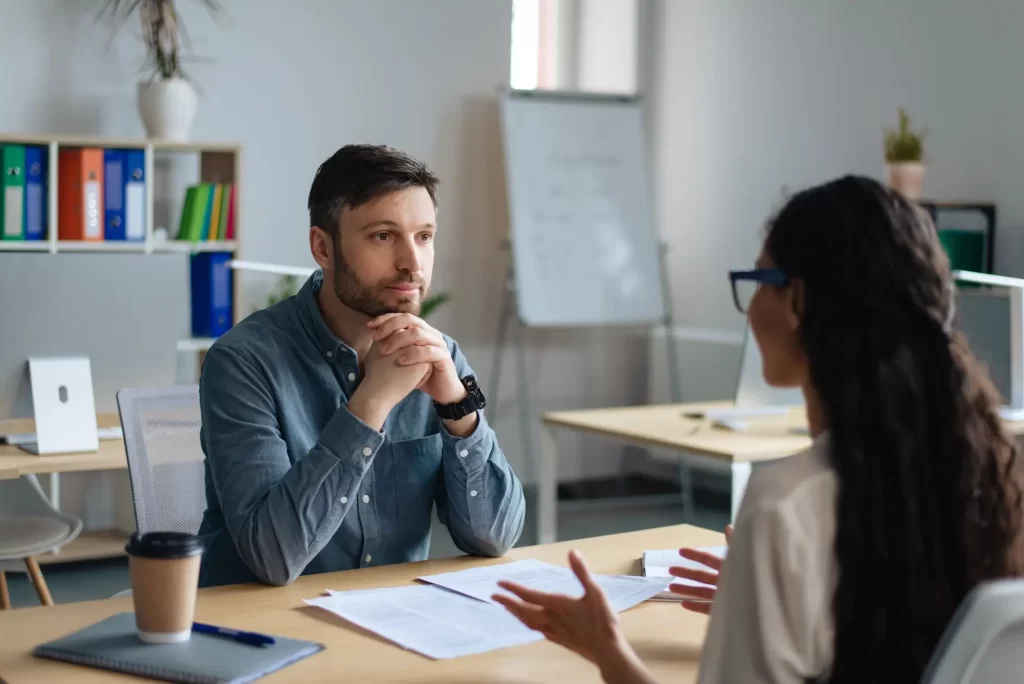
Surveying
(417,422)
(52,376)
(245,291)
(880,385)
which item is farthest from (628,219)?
(880,385)

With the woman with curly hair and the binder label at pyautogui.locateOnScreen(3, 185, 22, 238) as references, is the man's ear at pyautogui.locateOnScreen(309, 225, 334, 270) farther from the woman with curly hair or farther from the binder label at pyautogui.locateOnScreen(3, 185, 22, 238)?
the binder label at pyautogui.locateOnScreen(3, 185, 22, 238)

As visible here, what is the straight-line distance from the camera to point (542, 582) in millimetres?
1678

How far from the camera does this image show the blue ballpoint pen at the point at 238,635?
136cm

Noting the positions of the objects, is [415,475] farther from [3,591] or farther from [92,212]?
[92,212]

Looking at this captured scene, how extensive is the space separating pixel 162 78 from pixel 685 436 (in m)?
2.44

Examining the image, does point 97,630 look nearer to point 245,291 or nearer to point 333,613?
point 333,613

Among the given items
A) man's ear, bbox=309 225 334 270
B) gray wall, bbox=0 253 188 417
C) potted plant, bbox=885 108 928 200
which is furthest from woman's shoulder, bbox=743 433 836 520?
potted plant, bbox=885 108 928 200

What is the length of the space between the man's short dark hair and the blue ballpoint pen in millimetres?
704

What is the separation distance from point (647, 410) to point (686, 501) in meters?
1.99

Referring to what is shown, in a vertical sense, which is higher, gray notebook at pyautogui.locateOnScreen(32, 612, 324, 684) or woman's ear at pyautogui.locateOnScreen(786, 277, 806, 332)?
woman's ear at pyautogui.locateOnScreen(786, 277, 806, 332)

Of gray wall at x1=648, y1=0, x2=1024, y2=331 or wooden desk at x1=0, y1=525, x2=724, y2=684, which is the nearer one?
wooden desk at x1=0, y1=525, x2=724, y2=684

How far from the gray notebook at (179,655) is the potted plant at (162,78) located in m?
3.38

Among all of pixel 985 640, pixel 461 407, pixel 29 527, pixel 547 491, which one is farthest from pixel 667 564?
pixel 29 527

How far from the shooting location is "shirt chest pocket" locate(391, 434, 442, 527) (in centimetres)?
189
